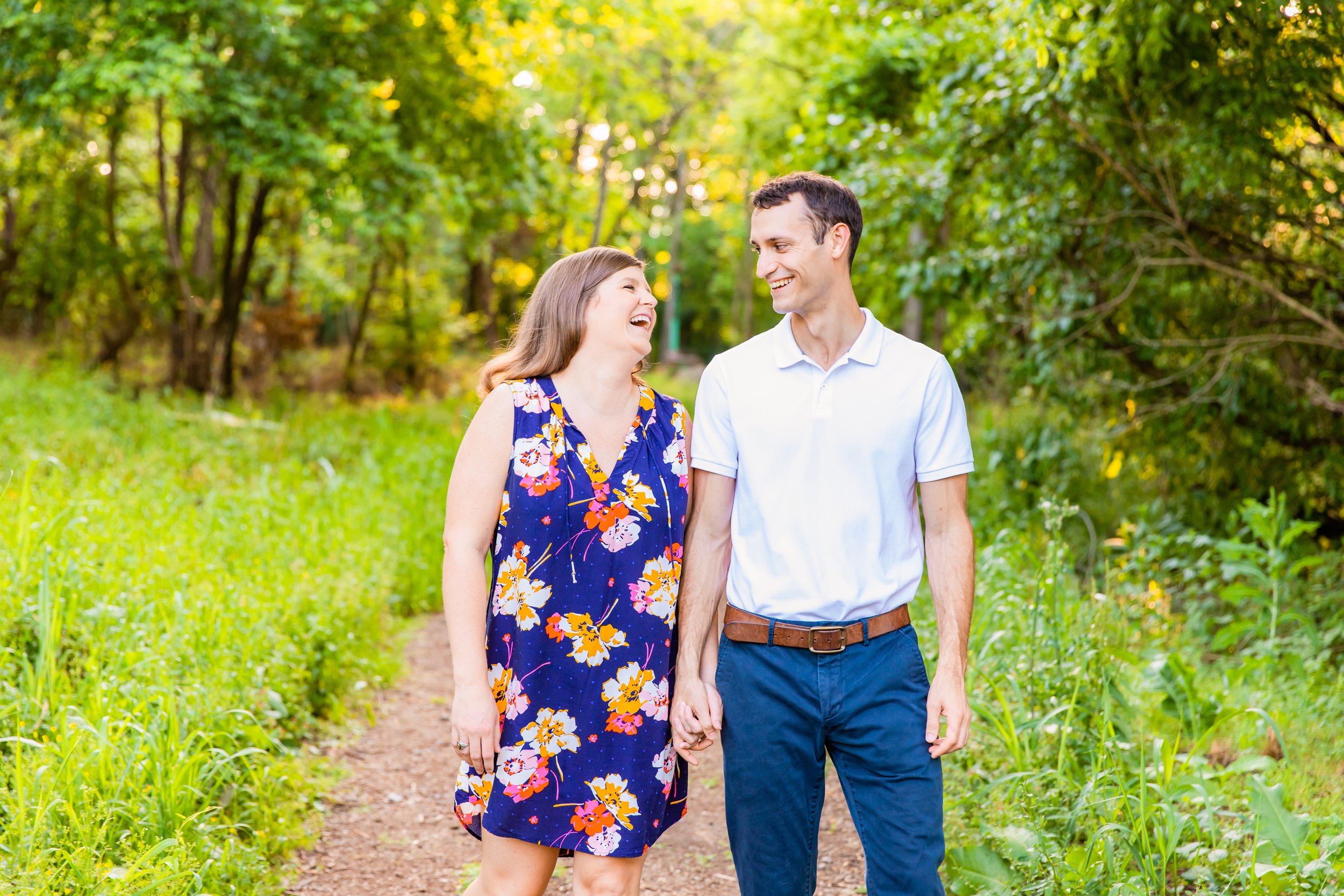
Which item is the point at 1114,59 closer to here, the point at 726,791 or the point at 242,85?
the point at 726,791

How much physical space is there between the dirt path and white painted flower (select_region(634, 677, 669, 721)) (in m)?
1.43

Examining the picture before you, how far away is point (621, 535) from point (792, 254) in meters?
0.75

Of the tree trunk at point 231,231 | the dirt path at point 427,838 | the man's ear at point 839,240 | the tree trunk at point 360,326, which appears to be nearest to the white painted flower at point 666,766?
the man's ear at point 839,240

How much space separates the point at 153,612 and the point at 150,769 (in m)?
1.30

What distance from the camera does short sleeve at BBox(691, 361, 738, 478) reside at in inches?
102

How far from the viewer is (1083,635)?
3.78 m

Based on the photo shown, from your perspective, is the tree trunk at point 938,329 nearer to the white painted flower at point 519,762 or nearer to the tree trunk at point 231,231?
the tree trunk at point 231,231

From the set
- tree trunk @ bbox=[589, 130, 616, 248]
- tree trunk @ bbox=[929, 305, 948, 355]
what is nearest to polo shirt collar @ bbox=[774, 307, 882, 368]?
tree trunk @ bbox=[929, 305, 948, 355]

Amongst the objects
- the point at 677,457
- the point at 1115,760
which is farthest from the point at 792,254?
the point at 1115,760

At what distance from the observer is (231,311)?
13.4 meters

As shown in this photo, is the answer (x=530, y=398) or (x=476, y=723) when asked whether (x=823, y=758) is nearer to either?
(x=476, y=723)

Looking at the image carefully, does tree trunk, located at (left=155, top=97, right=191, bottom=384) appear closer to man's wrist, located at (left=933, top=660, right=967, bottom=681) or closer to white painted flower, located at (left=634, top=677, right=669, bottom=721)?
white painted flower, located at (left=634, top=677, right=669, bottom=721)

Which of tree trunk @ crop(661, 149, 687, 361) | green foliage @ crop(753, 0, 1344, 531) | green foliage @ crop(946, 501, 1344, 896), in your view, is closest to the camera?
green foliage @ crop(946, 501, 1344, 896)

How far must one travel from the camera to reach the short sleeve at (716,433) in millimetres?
2586
